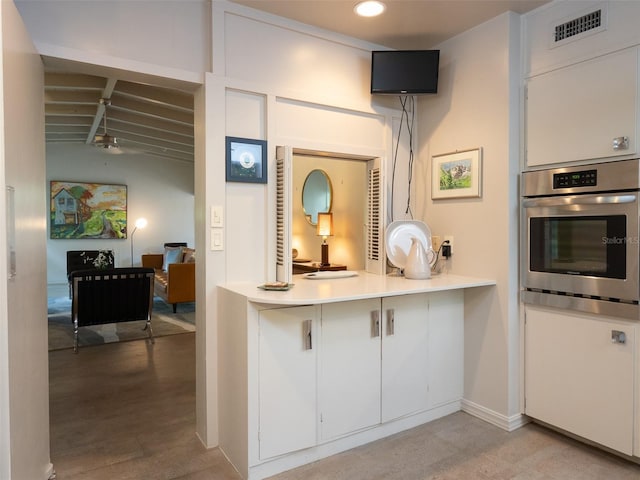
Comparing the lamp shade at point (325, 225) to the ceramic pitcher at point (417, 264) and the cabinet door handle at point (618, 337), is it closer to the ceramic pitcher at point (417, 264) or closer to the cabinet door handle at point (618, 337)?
the ceramic pitcher at point (417, 264)

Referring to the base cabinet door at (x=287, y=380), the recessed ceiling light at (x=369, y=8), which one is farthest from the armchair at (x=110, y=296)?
the recessed ceiling light at (x=369, y=8)

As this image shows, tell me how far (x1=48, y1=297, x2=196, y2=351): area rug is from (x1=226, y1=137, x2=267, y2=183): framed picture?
3248mm

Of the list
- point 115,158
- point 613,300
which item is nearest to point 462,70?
point 613,300

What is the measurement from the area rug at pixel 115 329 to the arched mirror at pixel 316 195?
82.0 inches

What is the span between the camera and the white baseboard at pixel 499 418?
262 centimetres

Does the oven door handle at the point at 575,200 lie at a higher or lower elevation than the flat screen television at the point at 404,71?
lower

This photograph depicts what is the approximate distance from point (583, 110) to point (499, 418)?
6.21 ft

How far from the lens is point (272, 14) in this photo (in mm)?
2584

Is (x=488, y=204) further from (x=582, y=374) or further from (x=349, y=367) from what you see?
(x=349, y=367)

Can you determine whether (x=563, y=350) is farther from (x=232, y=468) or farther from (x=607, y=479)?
(x=232, y=468)

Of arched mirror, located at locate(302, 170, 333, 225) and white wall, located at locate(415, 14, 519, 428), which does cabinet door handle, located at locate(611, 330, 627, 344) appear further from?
arched mirror, located at locate(302, 170, 333, 225)

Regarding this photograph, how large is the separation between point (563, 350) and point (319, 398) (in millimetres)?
1444

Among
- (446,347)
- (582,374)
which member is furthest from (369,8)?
(582,374)

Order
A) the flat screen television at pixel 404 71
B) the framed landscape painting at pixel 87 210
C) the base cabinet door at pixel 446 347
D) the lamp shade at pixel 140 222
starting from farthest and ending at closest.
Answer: the lamp shade at pixel 140 222
the framed landscape painting at pixel 87 210
the flat screen television at pixel 404 71
the base cabinet door at pixel 446 347
